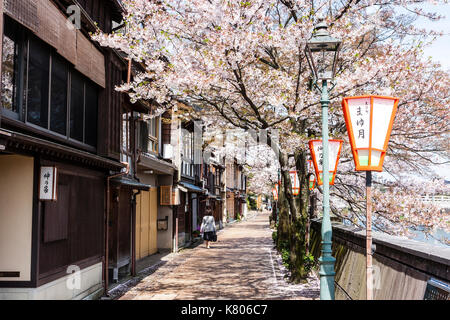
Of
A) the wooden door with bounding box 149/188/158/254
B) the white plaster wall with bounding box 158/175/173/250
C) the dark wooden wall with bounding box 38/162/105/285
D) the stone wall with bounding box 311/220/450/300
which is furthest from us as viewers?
the white plaster wall with bounding box 158/175/173/250

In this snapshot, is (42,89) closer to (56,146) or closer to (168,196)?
(56,146)

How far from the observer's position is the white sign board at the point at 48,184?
7777mm

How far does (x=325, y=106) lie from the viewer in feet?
24.9

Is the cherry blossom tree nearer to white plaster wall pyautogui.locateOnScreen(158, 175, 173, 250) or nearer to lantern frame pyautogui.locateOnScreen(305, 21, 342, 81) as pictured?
lantern frame pyautogui.locateOnScreen(305, 21, 342, 81)

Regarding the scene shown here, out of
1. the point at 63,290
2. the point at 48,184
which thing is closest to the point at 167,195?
the point at 63,290

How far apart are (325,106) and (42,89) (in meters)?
5.33

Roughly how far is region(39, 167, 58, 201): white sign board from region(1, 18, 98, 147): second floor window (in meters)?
0.90

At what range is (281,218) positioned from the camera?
20.8m

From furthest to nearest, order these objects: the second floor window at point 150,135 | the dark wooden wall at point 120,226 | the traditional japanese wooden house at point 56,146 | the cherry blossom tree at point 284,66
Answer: the second floor window at point 150,135 → the dark wooden wall at point 120,226 → the cherry blossom tree at point 284,66 → the traditional japanese wooden house at point 56,146

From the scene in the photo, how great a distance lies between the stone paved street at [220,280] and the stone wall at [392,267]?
7.16 ft

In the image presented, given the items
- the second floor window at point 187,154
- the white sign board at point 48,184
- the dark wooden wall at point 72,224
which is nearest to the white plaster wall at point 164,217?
the second floor window at point 187,154

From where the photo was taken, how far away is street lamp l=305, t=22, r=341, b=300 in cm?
726

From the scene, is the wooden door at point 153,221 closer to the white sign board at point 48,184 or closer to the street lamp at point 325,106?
the white sign board at point 48,184

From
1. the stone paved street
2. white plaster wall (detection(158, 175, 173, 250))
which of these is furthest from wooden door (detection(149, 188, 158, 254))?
the stone paved street
